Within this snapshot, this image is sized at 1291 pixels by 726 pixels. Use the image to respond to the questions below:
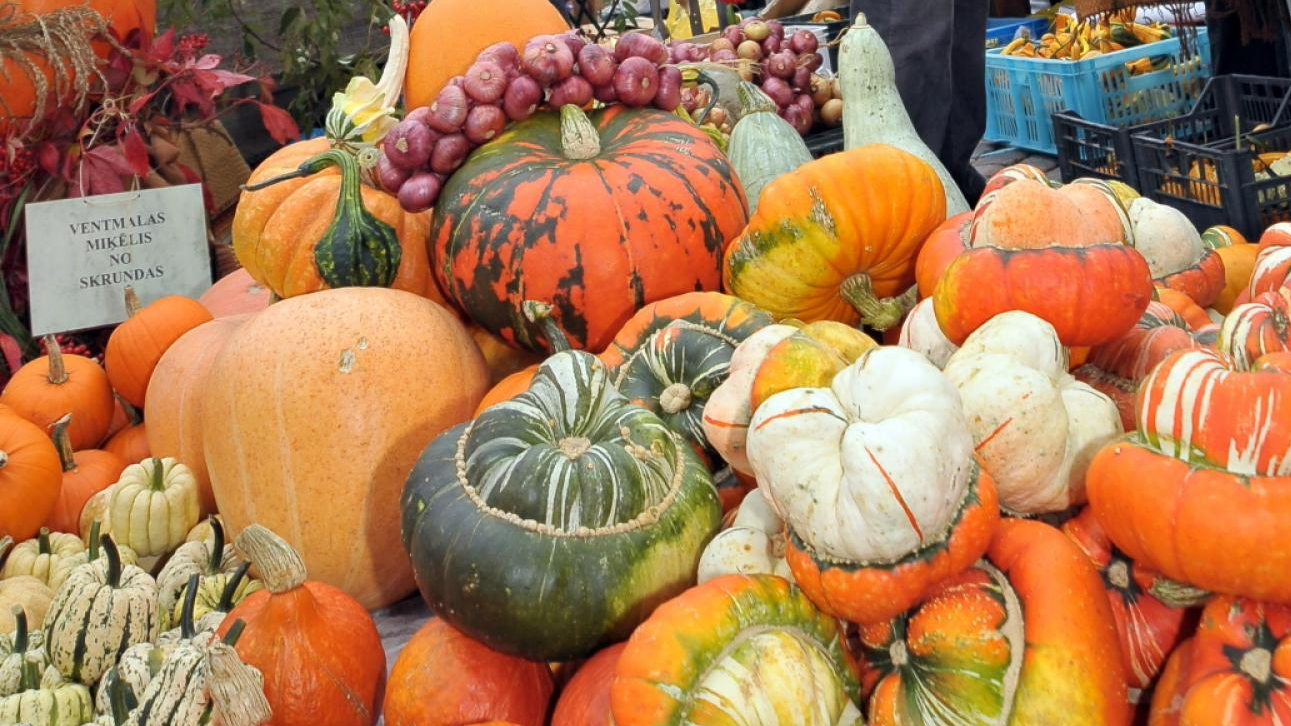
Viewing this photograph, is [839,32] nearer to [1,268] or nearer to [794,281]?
[794,281]

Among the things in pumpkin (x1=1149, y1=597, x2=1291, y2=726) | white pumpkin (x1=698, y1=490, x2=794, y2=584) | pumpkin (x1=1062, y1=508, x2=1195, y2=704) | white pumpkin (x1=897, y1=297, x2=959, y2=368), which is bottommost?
pumpkin (x1=1062, y1=508, x2=1195, y2=704)

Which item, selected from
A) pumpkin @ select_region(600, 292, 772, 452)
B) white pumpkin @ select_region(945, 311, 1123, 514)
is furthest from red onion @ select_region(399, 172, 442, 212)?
white pumpkin @ select_region(945, 311, 1123, 514)

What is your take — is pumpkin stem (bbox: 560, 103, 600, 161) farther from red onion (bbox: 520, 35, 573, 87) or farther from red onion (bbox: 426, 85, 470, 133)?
red onion (bbox: 426, 85, 470, 133)

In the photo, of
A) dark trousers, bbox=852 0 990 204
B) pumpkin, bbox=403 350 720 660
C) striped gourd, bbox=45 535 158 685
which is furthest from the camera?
dark trousers, bbox=852 0 990 204

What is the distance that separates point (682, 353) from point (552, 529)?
0.49m

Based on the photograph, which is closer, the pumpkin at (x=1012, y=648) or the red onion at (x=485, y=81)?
the pumpkin at (x=1012, y=648)

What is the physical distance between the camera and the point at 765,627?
1202 mm

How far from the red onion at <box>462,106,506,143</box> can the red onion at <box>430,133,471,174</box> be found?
0.02m

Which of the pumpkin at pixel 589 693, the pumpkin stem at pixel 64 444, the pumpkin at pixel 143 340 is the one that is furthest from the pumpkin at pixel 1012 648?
the pumpkin at pixel 143 340

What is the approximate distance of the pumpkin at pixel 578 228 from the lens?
207cm

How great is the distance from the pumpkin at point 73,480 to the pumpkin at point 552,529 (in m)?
1.27

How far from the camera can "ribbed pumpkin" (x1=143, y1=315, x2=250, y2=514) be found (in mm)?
2387

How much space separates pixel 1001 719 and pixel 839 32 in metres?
3.89

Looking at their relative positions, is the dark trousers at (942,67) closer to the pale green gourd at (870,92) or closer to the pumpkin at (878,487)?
the pale green gourd at (870,92)
